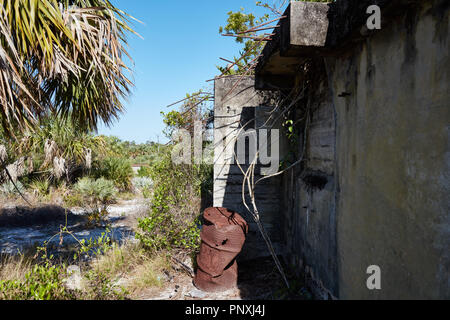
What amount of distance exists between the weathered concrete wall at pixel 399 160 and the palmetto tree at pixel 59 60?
242 centimetres

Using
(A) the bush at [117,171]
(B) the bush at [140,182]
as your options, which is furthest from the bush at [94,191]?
(B) the bush at [140,182]

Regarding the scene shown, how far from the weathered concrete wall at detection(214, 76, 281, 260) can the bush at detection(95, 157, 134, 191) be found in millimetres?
5910

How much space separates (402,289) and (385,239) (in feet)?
0.87

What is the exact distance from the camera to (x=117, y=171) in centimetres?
933

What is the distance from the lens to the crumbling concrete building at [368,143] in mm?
1272

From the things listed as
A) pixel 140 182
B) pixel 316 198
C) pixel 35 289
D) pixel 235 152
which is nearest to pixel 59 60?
pixel 35 289

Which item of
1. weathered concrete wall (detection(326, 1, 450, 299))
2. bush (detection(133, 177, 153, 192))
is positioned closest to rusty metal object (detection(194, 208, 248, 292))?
weathered concrete wall (detection(326, 1, 450, 299))

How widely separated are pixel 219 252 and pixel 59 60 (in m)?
2.54

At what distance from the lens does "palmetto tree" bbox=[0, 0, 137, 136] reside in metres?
2.44

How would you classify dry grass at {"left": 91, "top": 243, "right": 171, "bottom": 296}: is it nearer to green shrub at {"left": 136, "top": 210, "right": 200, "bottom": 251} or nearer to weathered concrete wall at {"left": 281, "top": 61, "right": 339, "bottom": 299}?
green shrub at {"left": 136, "top": 210, "right": 200, "bottom": 251}

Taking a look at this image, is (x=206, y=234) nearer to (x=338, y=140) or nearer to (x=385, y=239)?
(x=338, y=140)

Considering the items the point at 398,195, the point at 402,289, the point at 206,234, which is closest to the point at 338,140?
the point at 398,195

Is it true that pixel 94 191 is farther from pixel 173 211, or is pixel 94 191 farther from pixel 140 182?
pixel 173 211

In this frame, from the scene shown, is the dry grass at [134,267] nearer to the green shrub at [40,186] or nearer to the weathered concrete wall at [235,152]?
the weathered concrete wall at [235,152]
